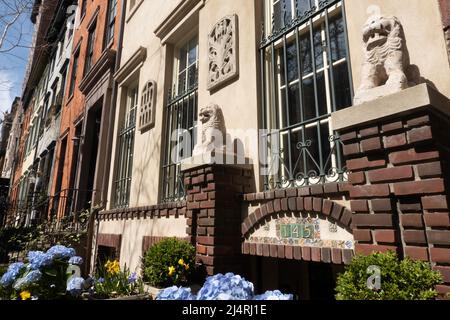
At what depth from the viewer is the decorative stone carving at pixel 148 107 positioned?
6132 mm

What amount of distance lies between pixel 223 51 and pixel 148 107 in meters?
2.41

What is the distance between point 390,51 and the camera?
2.31m

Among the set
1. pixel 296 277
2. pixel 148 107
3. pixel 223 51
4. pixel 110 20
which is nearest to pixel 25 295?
pixel 296 277

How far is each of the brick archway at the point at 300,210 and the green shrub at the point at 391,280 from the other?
63 cm

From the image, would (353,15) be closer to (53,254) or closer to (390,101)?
(390,101)

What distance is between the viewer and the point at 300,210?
2.94 metres

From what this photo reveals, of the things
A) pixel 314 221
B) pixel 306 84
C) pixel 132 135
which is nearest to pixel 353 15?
pixel 306 84

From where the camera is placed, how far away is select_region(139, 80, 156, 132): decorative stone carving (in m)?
6.13

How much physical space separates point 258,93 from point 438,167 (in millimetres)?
2272

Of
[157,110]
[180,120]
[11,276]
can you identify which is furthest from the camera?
[157,110]

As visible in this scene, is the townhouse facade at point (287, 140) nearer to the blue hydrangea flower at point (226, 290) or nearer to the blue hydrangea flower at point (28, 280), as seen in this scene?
the blue hydrangea flower at point (226, 290)

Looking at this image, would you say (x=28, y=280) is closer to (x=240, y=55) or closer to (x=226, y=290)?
(x=226, y=290)

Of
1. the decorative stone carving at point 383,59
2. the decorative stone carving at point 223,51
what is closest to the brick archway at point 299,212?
the decorative stone carving at point 383,59

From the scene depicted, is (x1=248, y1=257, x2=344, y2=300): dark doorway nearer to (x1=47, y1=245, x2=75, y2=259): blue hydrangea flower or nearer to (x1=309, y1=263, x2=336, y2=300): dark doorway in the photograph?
(x1=309, y1=263, x2=336, y2=300): dark doorway
